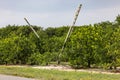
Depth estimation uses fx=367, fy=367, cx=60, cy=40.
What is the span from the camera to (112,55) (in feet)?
83.6

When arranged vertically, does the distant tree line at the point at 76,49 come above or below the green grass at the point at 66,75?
above

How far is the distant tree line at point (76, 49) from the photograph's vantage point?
25953 mm

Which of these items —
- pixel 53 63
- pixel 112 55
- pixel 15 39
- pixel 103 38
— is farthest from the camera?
pixel 15 39

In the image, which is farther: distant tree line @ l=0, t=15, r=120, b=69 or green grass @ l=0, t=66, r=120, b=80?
distant tree line @ l=0, t=15, r=120, b=69

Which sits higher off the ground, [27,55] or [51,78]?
[27,55]

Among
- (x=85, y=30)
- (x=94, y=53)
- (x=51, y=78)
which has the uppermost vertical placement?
(x=85, y=30)

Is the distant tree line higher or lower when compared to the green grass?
higher

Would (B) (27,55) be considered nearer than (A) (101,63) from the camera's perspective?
No

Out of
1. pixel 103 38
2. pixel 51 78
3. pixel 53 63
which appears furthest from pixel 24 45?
pixel 51 78

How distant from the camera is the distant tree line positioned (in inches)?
1022

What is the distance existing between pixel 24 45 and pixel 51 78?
16001mm

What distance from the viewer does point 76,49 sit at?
90.4 feet

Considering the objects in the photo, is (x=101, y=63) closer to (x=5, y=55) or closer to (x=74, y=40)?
(x=74, y=40)

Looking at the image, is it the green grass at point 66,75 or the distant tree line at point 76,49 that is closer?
the green grass at point 66,75
